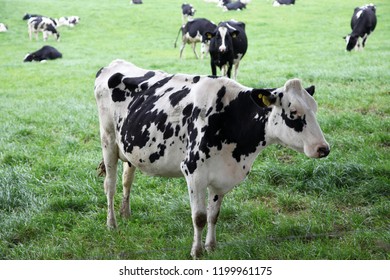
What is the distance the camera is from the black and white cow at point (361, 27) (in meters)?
18.1

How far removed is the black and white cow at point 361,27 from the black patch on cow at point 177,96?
1491 centimetres

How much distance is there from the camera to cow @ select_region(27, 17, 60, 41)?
23422 millimetres

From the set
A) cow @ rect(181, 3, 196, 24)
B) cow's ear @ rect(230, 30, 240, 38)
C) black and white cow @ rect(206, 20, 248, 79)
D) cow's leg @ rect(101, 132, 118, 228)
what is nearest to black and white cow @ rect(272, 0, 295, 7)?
cow @ rect(181, 3, 196, 24)

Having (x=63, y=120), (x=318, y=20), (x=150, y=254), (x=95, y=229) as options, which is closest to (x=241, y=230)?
(x=150, y=254)

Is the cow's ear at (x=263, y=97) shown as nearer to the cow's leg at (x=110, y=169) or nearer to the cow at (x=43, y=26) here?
the cow's leg at (x=110, y=169)

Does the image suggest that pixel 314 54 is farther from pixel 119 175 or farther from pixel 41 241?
pixel 41 241

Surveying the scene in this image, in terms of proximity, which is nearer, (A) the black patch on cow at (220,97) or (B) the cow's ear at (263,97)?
(B) the cow's ear at (263,97)

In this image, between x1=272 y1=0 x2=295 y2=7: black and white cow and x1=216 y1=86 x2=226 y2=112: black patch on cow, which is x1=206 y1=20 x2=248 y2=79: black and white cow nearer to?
x1=216 y1=86 x2=226 y2=112: black patch on cow

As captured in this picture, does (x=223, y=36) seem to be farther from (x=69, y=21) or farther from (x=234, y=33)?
(x=69, y=21)

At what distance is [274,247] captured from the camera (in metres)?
3.91

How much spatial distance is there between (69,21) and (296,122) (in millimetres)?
22839

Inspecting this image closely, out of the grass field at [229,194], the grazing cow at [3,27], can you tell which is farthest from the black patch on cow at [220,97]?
the grazing cow at [3,27]

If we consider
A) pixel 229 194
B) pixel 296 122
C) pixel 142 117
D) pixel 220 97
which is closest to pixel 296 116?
pixel 296 122

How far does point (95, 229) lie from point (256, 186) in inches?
63.4
